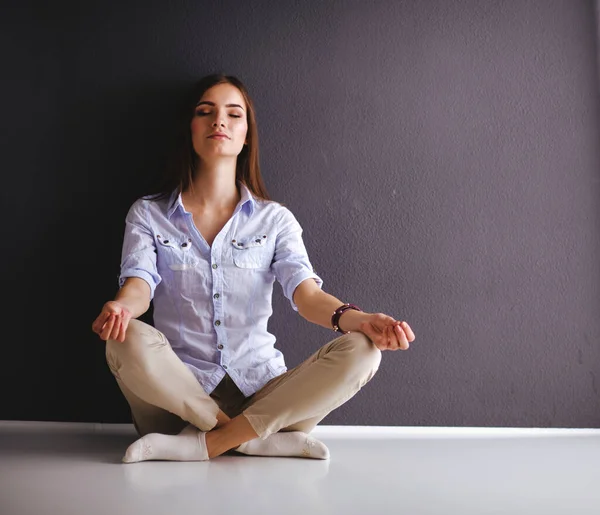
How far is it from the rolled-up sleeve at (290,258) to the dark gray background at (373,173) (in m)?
0.19

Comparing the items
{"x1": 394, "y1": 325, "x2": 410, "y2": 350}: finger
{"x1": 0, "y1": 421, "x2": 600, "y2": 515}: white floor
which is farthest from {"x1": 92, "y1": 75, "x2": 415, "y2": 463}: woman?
{"x1": 0, "y1": 421, "x2": 600, "y2": 515}: white floor

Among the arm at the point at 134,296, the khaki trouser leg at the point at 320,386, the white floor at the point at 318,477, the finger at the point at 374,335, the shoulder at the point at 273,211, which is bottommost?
the white floor at the point at 318,477

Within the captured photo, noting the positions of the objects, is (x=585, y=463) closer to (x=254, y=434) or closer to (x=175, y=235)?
(x=254, y=434)

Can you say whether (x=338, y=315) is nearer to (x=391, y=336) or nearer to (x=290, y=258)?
(x=391, y=336)

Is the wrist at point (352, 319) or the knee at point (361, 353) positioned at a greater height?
the wrist at point (352, 319)

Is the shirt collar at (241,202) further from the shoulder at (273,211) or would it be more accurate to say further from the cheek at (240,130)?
the cheek at (240,130)

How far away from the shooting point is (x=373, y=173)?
2.70m

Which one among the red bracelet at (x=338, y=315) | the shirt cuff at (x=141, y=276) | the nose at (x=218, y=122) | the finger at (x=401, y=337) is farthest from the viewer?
the nose at (x=218, y=122)

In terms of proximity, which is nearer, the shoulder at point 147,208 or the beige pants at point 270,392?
the beige pants at point 270,392

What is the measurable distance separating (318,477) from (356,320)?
46 cm

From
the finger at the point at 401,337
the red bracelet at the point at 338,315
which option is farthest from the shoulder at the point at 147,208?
the finger at the point at 401,337

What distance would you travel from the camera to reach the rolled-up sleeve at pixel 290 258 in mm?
2336

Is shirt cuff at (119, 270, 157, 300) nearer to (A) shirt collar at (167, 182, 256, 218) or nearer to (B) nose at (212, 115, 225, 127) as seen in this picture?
(A) shirt collar at (167, 182, 256, 218)

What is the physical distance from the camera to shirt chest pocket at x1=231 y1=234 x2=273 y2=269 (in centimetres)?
239
